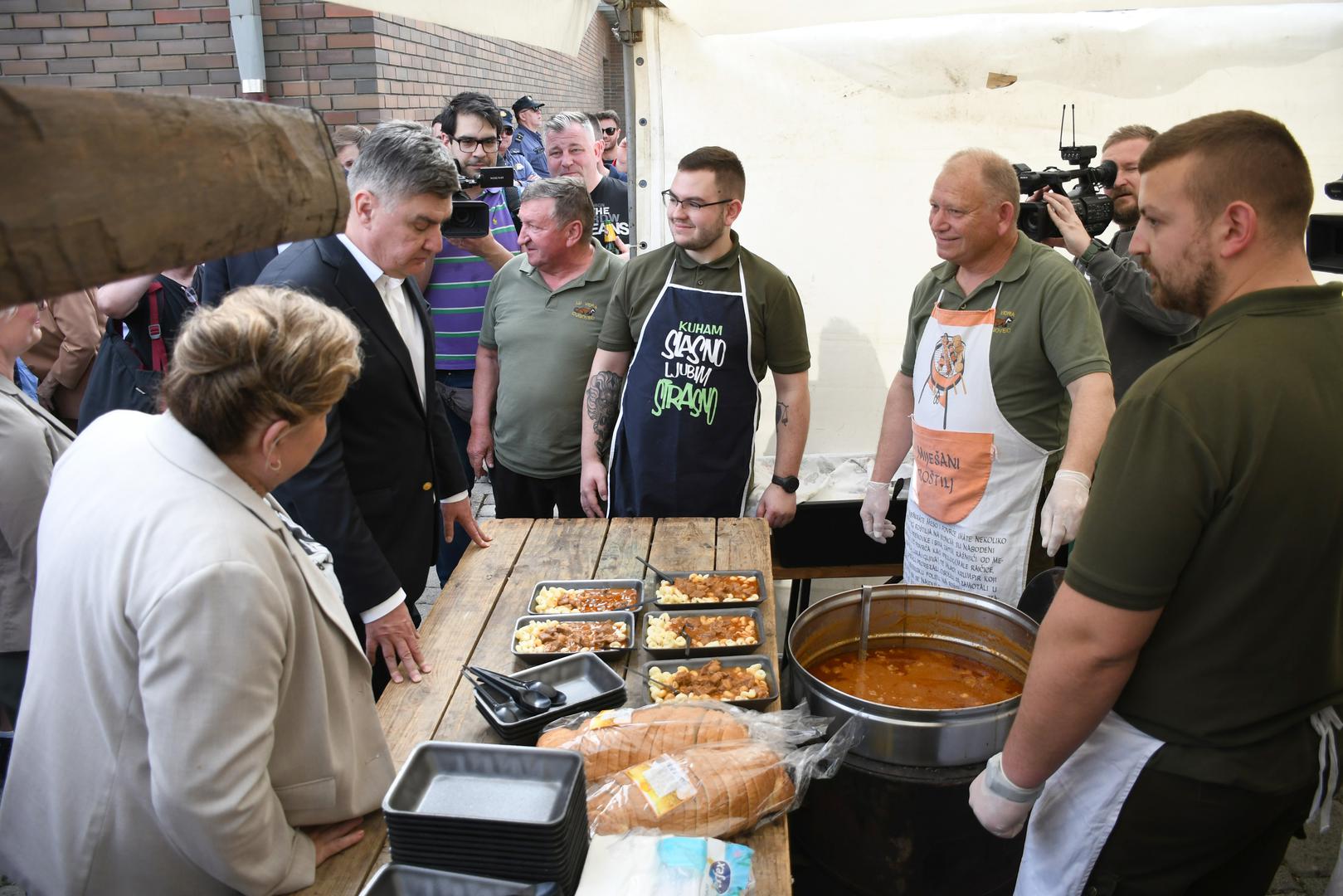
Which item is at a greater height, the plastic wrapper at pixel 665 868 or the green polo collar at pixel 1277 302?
the green polo collar at pixel 1277 302

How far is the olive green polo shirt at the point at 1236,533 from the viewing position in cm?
138

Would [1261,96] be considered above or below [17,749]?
above

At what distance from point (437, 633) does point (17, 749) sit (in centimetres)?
98

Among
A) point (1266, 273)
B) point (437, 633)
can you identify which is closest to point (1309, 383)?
point (1266, 273)

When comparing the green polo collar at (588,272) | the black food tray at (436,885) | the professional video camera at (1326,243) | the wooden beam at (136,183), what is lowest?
the black food tray at (436,885)

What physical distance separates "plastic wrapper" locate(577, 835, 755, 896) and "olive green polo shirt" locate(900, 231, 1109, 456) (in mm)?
1791

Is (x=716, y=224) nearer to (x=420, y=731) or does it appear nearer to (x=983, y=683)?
(x=983, y=683)

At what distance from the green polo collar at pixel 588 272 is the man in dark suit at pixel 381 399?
103cm

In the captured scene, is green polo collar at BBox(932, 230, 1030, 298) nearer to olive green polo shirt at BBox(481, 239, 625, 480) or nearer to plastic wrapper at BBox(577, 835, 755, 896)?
olive green polo shirt at BBox(481, 239, 625, 480)

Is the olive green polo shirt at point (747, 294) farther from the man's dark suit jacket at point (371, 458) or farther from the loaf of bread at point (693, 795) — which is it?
the loaf of bread at point (693, 795)

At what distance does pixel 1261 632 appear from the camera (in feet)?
4.80

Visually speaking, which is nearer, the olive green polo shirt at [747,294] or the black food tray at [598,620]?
the black food tray at [598,620]

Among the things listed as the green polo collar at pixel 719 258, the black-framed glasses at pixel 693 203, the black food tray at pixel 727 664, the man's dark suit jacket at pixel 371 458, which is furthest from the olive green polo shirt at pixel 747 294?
the black food tray at pixel 727 664

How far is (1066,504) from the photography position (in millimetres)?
2498
